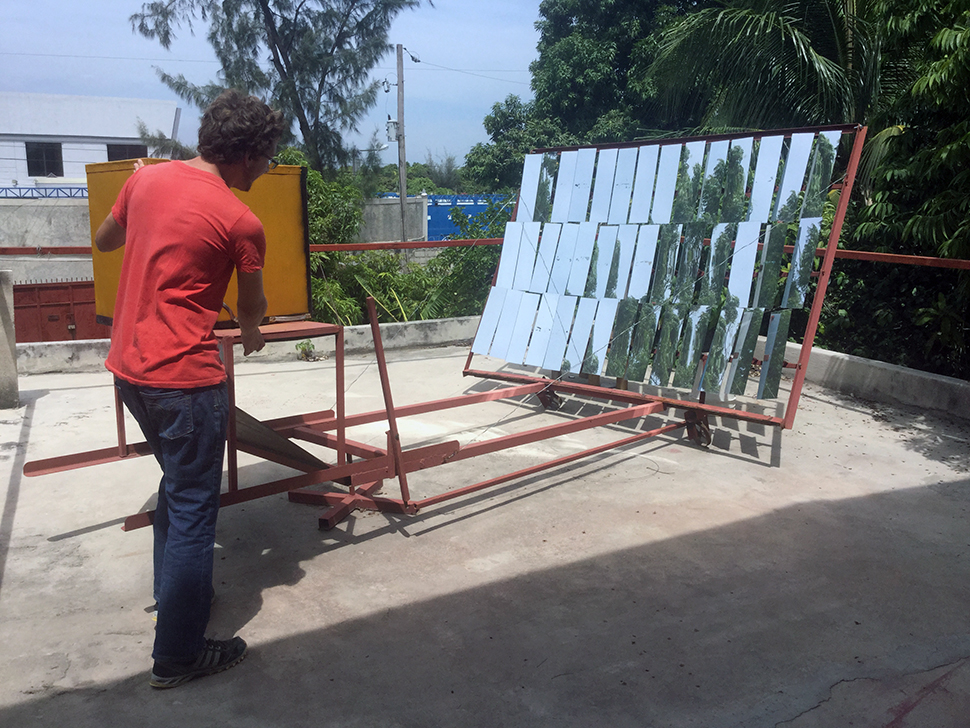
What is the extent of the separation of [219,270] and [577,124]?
31454mm

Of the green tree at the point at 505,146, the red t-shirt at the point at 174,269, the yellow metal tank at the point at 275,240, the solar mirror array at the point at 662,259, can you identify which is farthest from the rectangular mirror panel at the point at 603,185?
the green tree at the point at 505,146

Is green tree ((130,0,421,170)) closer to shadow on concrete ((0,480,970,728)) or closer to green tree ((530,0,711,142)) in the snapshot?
green tree ((530,0,711,142))

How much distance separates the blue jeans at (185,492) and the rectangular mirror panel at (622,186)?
13.9 feet

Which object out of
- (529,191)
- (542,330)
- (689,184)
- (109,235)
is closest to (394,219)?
(529,191)

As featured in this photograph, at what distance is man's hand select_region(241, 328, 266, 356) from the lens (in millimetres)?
3000

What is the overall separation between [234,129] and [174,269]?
1.89 ft

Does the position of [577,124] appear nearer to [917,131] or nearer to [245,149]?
[917,131]

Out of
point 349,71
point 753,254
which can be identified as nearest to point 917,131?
point 753,254

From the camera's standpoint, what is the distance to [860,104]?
9.53 metres

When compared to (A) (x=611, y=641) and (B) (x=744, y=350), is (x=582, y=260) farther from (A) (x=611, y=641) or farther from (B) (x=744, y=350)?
→ (A) (x=611, y=641)

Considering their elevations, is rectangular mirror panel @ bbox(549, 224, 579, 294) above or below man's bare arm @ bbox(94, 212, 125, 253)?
below

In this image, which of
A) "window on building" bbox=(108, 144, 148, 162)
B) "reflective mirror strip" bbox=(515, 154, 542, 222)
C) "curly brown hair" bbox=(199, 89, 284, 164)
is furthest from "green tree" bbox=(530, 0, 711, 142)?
"curly brown hair" bbox=(199, 89, 284, 164)

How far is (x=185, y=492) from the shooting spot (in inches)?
108

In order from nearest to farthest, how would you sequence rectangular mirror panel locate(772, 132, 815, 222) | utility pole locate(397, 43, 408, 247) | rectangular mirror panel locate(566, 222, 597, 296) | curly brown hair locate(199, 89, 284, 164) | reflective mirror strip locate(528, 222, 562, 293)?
curly brown hair locate(199, 89, 284, 164)
rectangular mirror panel locate(772, 132, 815, 222)
rectangular mirror panel locate(566, 222, 597, 296)
reflective mirror strip locate(528, 222, 562, 293)
utility pole locate(397, 43, 408, 247)
